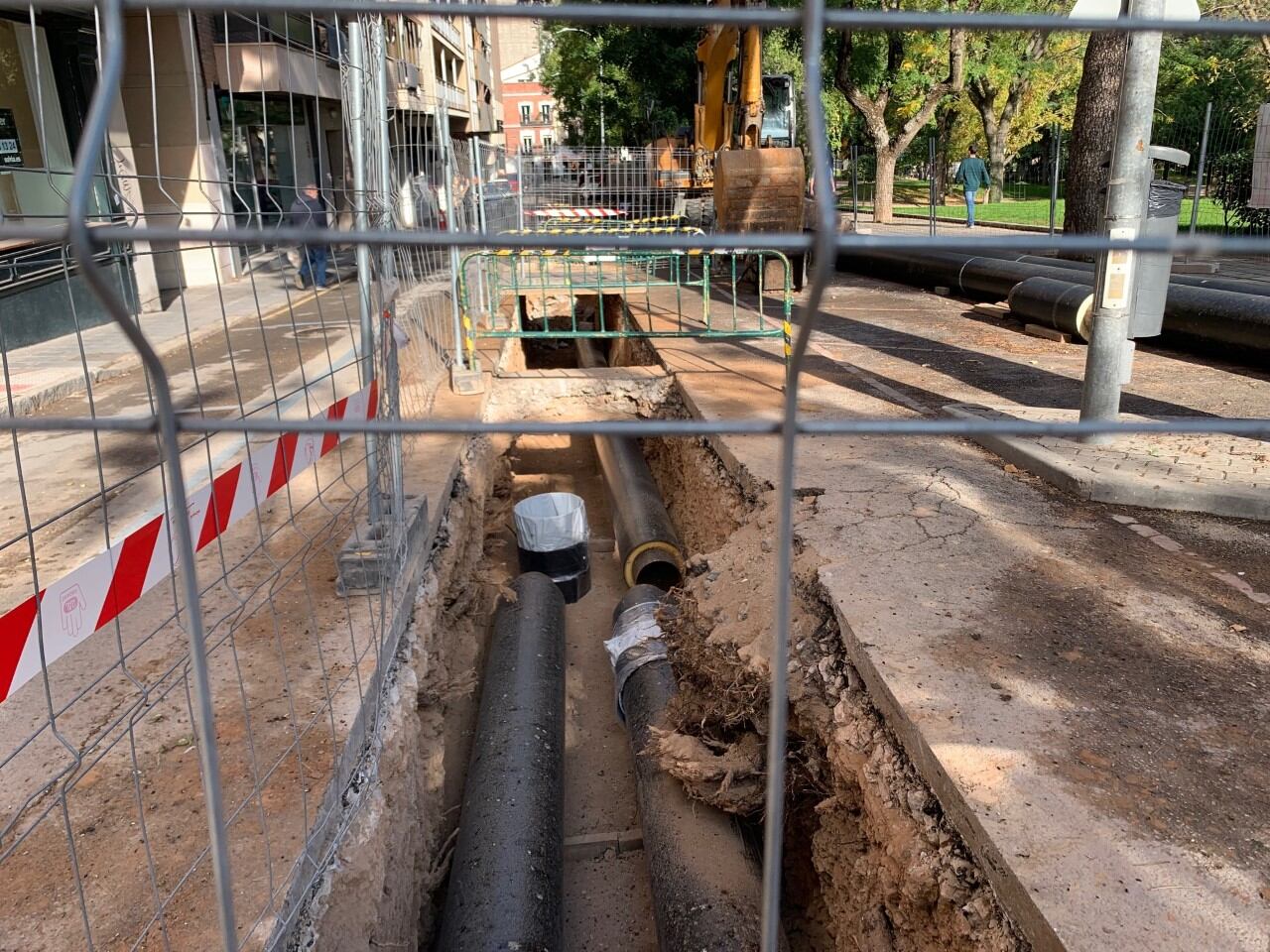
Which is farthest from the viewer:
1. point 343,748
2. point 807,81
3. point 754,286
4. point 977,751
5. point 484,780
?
point 754,286

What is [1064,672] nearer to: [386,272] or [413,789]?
[413,789]

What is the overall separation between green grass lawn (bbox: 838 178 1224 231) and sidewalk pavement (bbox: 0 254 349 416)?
36.7 feet

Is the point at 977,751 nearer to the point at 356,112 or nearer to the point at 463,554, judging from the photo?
the point at 356,112

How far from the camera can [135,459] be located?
5.68m

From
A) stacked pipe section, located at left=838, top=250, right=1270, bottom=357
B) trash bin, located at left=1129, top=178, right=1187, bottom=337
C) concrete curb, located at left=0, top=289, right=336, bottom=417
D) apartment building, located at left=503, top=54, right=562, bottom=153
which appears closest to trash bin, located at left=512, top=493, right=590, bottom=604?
concrete curb, located at left=0, top=289, right=336, bottom=417

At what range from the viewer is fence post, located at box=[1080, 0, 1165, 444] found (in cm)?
443

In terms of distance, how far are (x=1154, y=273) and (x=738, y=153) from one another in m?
5.99

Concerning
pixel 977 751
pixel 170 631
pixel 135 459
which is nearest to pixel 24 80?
pixel 135 459

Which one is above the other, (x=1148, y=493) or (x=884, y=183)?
(x=884, y=183)

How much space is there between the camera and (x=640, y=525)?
21.0 ft

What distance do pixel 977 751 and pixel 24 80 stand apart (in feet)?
34.0

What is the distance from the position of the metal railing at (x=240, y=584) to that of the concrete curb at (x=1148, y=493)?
1.63 metres

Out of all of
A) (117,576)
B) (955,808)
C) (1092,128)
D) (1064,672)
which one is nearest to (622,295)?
(1092,128)

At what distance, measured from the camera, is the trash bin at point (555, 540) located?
621 centimetres
